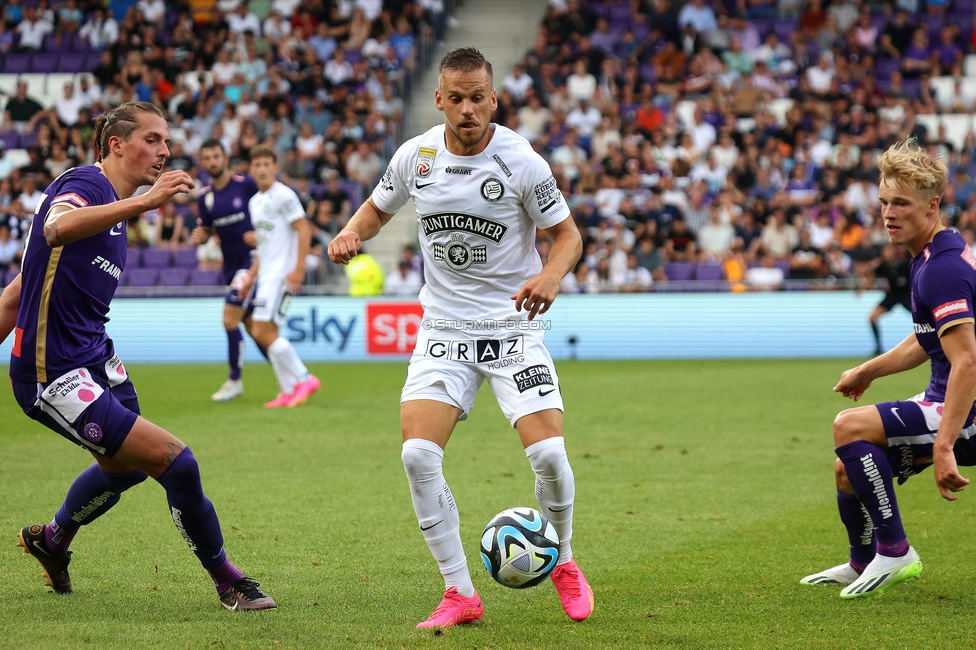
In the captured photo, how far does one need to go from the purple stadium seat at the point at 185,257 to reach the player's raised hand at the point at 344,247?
16624 millimetres

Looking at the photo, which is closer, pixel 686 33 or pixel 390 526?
pixel 390 526

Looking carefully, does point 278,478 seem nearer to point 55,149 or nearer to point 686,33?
point 55,149

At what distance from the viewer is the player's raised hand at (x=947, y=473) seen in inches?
188

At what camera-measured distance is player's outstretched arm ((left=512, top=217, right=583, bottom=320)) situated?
4.75 m

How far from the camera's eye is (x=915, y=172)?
5074mm

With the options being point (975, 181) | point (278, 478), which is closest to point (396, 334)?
point (278, 478)

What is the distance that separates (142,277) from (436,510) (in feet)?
55.6

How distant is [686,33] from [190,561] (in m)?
21.2

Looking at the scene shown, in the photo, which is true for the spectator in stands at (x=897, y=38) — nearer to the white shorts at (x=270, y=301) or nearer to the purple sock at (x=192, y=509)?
the white shorts at (x=270, y=301)

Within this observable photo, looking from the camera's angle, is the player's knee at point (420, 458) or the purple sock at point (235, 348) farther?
the purple sock at point (235, 348)

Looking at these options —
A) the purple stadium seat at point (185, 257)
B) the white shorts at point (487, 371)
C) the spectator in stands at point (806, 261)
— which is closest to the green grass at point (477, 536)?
the white shorts at point (487, 371)

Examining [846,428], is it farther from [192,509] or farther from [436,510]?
[192,509]

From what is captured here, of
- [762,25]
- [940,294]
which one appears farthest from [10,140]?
[940,294]

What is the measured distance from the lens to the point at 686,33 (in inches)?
977
